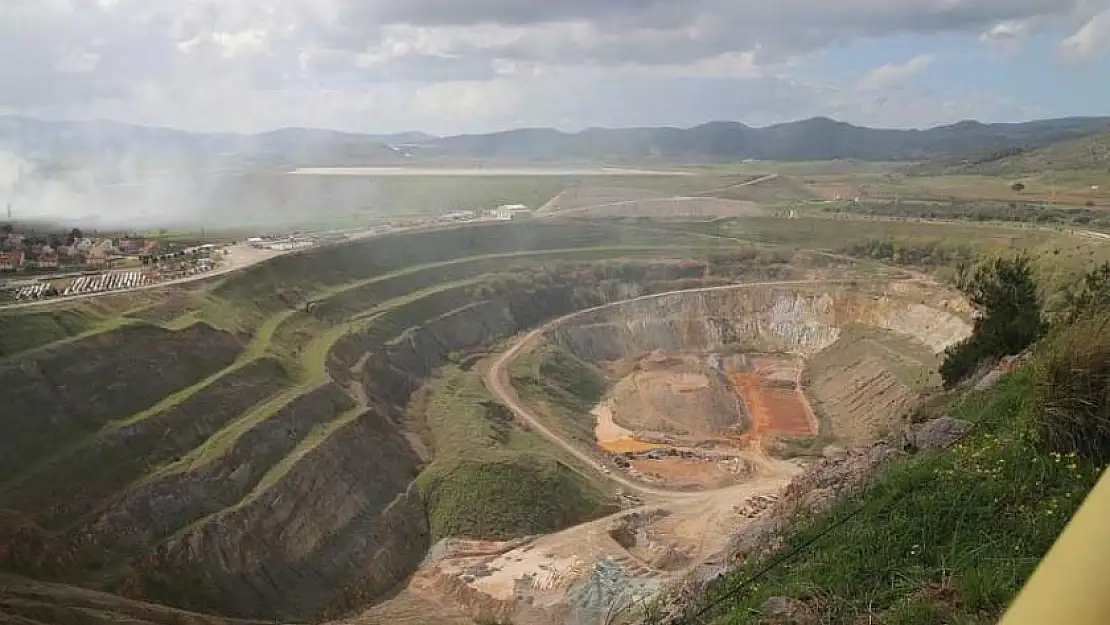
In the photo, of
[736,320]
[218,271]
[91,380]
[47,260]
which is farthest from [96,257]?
[736,320]

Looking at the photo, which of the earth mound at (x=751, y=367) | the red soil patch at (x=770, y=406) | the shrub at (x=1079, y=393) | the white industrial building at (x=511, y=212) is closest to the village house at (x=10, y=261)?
the earth mound at (x=751, y=367)

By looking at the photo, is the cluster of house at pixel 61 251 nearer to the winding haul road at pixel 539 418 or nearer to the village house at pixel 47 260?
the village house at pixel 47 260

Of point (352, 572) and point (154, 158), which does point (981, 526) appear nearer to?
point (352, 572)

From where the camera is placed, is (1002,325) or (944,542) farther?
(1002,325)

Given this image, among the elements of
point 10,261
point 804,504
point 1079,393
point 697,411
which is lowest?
point 697,411

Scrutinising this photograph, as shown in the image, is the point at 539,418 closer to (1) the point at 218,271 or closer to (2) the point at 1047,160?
(1) the point at 218,271

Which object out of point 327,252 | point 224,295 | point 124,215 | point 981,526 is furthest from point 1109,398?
point 124,215

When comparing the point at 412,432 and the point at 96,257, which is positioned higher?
the point at 96,257
